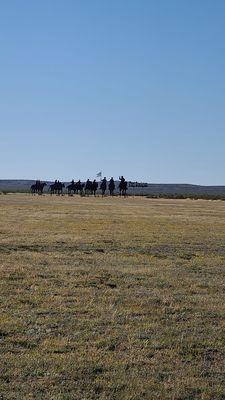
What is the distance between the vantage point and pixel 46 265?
66.9ft

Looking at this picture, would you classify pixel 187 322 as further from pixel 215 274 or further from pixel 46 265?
pixel 46 265

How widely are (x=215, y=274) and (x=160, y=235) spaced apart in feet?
43.5

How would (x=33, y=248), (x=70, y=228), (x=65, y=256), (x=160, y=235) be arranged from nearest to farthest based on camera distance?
(x=65, y=256) < (x=33, y=248) < (x=160, y=235) < (x=70, y=228)

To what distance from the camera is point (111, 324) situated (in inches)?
493

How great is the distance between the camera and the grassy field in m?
9.12

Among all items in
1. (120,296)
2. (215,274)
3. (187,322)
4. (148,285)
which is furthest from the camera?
(215,274)

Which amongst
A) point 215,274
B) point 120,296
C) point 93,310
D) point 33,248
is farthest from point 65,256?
point 93,310

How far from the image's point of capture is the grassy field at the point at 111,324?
9117 mm

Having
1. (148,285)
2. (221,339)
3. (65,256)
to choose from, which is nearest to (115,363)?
(221,339)

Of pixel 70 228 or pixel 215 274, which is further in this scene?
pixel 70 228

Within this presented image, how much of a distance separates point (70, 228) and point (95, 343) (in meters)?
25.5

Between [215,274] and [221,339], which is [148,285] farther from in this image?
[221,339]

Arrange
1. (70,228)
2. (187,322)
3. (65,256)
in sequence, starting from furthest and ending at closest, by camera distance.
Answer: (70,228) → (65,256) → (187,322)

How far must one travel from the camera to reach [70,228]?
3647 cm
